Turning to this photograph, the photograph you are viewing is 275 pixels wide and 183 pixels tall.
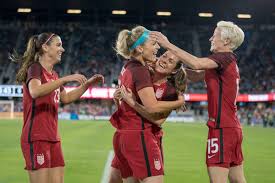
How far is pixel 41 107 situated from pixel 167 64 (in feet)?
5.21

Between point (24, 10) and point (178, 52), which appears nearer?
point (178, 52)

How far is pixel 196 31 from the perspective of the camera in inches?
2537

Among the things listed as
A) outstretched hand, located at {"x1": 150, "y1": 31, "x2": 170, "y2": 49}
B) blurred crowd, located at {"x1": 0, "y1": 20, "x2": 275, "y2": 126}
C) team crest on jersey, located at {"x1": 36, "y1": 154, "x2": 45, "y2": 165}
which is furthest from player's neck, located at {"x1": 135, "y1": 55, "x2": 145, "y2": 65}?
blurred crowd, located at {"x1": 0, "y1": 20, "x2": 275, "y2": 126}

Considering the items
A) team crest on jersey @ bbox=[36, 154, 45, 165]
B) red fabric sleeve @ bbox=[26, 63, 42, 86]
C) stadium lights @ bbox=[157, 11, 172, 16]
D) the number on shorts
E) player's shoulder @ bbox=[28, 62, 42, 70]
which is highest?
stadium lights @ bbox=[157, 11, 172, 16]

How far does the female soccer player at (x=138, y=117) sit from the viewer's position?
523 centimetres

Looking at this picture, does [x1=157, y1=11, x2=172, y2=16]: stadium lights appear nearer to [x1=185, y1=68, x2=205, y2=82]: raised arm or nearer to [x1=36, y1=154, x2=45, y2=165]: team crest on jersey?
[x1=185, y1=68, x2=205, y2=82]: raised arm

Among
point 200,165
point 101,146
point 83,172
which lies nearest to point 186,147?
point 101,146

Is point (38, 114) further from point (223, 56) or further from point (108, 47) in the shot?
point (108, 47)

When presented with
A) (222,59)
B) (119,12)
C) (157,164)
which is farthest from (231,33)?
(119,12)

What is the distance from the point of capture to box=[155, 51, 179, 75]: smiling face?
5696mm

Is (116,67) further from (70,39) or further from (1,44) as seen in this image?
(1,44)

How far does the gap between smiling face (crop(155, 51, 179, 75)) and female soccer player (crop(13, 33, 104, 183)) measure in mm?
981

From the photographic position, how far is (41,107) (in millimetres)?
5984

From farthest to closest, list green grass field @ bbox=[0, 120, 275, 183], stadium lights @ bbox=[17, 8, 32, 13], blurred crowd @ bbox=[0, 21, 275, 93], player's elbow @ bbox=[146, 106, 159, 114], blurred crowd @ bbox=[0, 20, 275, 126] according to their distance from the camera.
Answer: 1. stadium lights @ bbox=[17, 8, 32, 13]
2. blurred crowd @ bbox=[0, 21, 275, 93]
3. blurred crowd @ bbox=[0, 20, 275, 126]
4. green grass field @ bbox=[0, 120, 275, 183]
5. player's elbow @ bbox=[146, 106, 159, 114]
